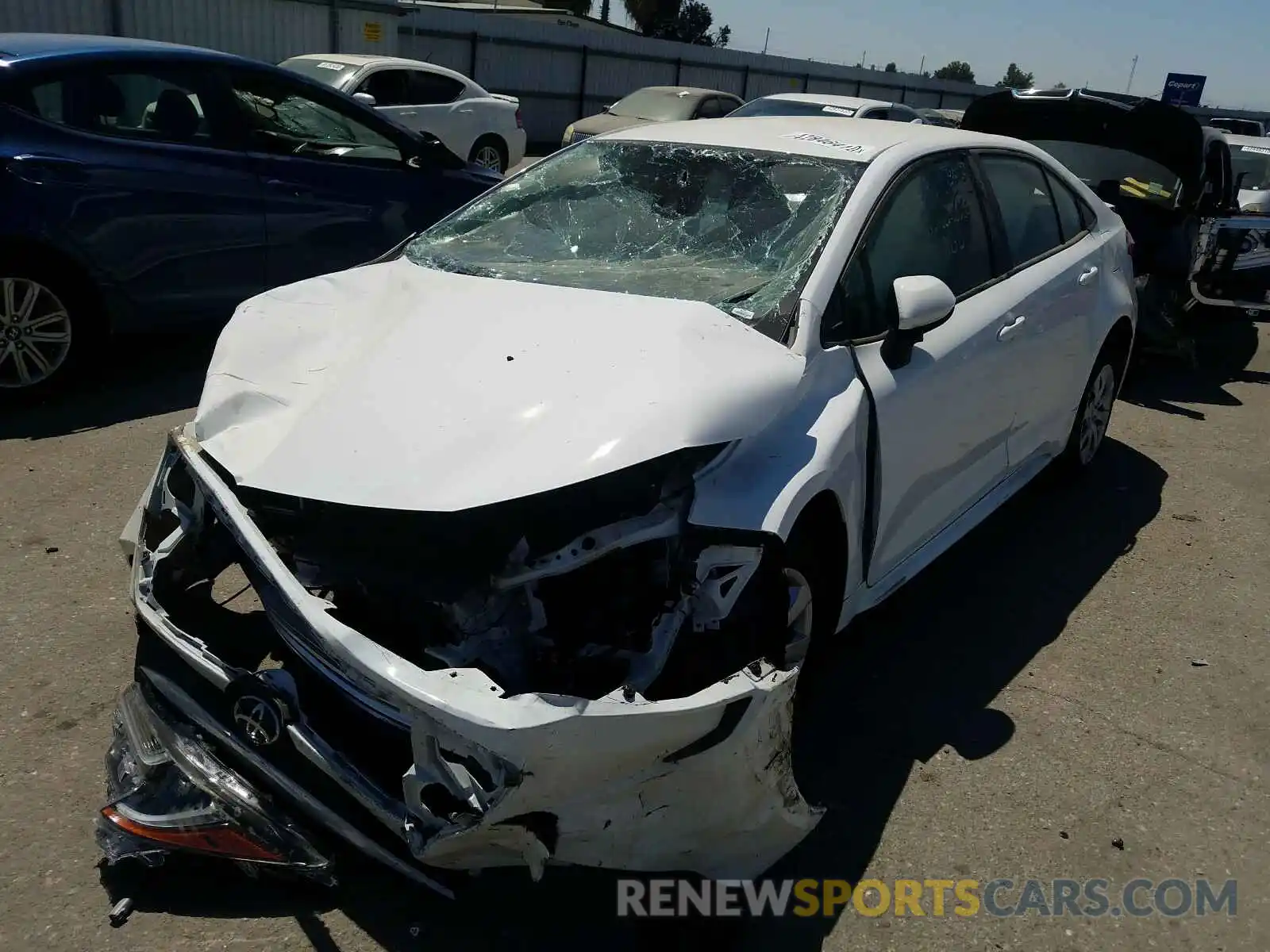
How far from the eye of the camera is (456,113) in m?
14.7

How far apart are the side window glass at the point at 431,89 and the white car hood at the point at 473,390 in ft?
38.1

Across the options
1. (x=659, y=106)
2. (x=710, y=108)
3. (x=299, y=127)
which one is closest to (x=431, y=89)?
(x=659, y=106)

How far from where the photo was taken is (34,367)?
545cm

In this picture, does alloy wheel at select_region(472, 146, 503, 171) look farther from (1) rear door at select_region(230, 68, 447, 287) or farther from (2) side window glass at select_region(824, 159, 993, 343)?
(2) side window glass at select_region(824, 159, 993, 343)

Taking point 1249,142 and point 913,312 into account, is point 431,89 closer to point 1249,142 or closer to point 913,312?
point 1249,142

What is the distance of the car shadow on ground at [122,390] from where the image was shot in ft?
17.6

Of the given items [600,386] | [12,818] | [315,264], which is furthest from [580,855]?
[315,264]

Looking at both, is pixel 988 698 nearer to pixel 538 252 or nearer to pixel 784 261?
pixel 784 261

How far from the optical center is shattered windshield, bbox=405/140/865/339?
3.34m

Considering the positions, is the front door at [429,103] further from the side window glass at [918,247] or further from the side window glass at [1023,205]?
the side window glass at [918,247]

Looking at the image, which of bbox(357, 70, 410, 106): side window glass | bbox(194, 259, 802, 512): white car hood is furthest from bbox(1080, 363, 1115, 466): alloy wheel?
bbox(357, 70, 410, 106): side window glass

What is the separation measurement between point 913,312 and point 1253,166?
971 cm

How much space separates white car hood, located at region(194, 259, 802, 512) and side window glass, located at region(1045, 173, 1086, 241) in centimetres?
249

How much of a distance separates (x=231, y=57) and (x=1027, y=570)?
4938 millimetres
